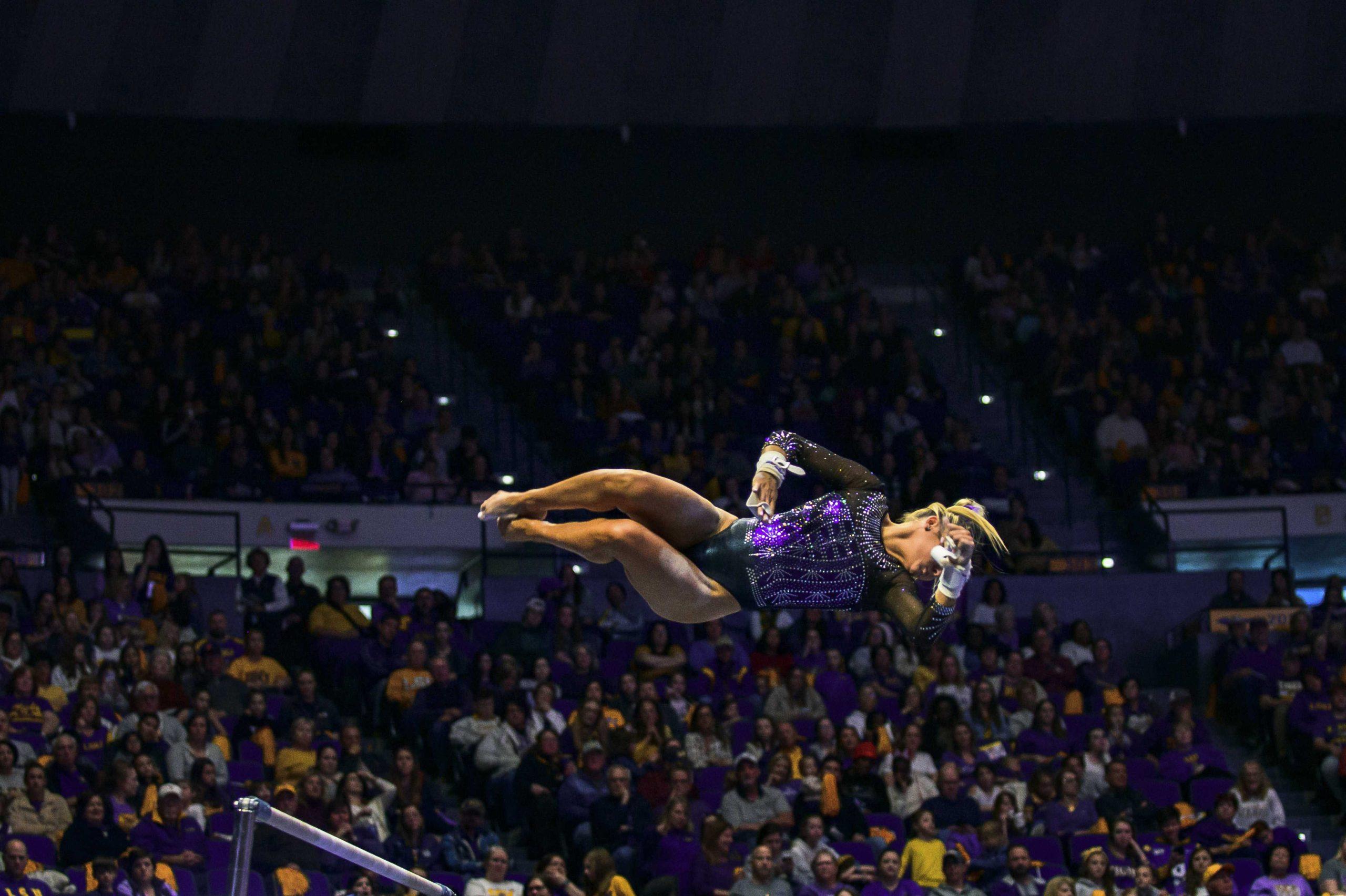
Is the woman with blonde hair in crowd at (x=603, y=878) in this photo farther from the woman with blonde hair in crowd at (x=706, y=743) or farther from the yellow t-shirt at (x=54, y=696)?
the yellow t-shirt at (x=54, y=696)

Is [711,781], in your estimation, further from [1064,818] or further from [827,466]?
[827,466]

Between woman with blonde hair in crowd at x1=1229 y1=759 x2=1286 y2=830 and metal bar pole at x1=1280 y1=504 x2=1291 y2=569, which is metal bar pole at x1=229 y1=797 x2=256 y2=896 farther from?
metal bar pole at x1=1280 y1=504 x2=1291 y2=569

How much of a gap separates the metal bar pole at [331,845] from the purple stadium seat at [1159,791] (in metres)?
6.87

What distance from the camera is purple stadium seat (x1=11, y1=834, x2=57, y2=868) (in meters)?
9.32

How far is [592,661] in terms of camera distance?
1219 cm

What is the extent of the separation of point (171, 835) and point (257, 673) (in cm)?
212

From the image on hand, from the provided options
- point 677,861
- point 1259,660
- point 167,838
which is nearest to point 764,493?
point 677,861

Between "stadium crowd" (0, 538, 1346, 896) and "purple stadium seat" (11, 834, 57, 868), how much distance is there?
2cm

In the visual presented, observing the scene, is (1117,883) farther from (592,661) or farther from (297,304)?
(297,304)

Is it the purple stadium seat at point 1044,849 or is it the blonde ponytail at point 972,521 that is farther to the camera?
the purple stadium seat at point 1044,849

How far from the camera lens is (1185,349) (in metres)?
17.0

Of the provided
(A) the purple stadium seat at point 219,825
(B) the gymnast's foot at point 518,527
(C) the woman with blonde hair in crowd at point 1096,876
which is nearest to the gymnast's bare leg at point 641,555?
(B) the gymnast's foot at point 518,527

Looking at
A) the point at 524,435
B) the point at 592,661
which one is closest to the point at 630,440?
the point at 524,435

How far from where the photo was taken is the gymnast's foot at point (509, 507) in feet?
20.7
